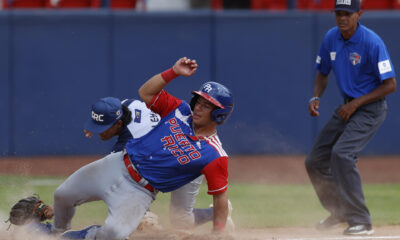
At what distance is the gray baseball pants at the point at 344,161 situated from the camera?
580cm

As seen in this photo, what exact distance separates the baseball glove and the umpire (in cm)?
251

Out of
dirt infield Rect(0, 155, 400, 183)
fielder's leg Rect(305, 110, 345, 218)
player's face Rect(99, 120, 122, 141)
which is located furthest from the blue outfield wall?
player's face Rect(99, 120, 122, 141)

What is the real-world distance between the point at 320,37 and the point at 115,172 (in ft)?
25.2

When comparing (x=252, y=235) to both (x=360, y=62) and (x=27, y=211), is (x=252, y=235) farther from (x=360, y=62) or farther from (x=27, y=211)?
(x=27, y=211)

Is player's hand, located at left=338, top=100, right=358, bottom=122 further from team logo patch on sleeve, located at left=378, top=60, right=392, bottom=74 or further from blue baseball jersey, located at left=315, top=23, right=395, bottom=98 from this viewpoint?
team logo patch on sleeve, located at left=378, top=60, right=392, bottom=74

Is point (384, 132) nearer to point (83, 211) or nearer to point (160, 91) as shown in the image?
point (83, 211)

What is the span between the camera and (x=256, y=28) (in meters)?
12.1

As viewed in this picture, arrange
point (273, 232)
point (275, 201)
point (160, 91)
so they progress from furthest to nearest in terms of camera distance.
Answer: point (275, 201)
point (273, 232)
point (160, 91)

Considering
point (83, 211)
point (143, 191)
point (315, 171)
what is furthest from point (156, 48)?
point (143, 191)

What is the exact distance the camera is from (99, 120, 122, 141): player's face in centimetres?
533

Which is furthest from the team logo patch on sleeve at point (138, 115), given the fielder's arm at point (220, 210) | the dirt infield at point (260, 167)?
the dirt infield at point (260, 167)

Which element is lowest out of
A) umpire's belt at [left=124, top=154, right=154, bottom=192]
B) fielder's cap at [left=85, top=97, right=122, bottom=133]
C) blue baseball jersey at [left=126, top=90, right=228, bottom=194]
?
umpire's belt at [left=124, top=154, right=154, bottom=192]

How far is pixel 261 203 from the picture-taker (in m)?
8.05

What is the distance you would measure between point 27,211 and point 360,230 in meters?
2.90
